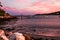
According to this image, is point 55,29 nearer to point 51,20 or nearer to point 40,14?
point 51,20

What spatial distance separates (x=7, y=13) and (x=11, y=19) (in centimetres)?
11

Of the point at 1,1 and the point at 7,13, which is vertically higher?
the point at 1,1

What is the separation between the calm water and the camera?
105 inches

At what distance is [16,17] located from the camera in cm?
270

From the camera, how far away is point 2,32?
269 centimetres

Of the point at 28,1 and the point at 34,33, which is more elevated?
the point at 28,1

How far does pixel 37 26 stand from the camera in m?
2.71

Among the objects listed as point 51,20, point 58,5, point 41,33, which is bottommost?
point 41,33

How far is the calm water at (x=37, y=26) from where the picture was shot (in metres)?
2.67

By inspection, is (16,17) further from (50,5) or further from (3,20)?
(50,5)

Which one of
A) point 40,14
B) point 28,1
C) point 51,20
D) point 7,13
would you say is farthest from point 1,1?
point 51,20

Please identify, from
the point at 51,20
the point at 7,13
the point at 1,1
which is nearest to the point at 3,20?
the point at 7,13

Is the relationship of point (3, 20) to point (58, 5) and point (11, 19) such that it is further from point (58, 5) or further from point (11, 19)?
point (58, 5)

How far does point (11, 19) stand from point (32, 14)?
0.33 metres
